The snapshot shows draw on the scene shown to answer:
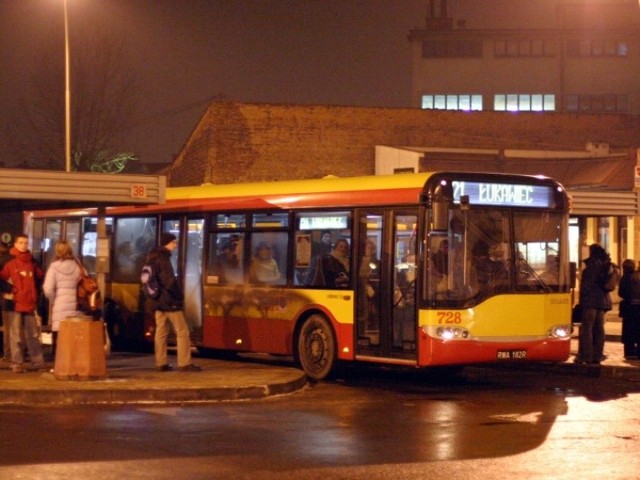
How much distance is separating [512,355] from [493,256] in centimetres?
130

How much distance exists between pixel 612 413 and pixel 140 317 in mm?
10235

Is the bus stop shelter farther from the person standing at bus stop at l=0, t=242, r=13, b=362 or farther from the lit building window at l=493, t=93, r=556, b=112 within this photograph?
the lit building window at l=493, t=93, r=556, b=112

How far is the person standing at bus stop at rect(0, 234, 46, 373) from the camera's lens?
1770 cm

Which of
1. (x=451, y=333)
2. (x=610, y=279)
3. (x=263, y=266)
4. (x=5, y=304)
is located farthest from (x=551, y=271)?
(x=5, y=304)

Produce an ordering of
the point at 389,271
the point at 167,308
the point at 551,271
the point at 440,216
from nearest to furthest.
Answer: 1. the point at 440,216
2. the point at 389,271
3. the point at 551,271
4. the point at 167,308

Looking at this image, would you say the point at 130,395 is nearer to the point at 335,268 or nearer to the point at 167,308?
the point at 167,308

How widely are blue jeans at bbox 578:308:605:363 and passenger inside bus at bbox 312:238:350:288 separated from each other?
4196 millimetres

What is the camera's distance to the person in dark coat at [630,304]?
21.0 m

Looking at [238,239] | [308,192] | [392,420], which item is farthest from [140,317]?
[392,420]

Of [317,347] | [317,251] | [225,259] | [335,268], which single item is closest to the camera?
[335,268]

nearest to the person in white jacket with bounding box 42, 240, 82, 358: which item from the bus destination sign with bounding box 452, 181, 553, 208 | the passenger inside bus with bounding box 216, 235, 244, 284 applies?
the passenger inside bus with bounding box 216, 235, 244, 284

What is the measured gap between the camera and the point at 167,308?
1805 centimetres

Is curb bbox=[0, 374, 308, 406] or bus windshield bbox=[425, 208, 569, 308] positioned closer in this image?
curb bbox=[0, 374, 308, 406]

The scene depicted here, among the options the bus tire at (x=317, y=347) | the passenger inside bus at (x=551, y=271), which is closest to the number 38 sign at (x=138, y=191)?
the bus tire at (x=317, y=347)
